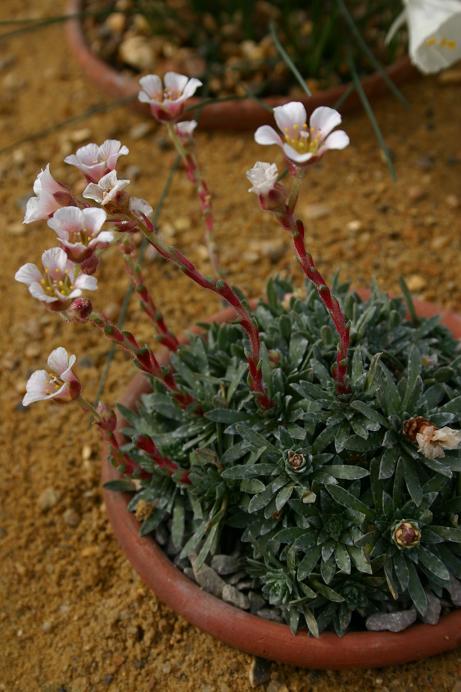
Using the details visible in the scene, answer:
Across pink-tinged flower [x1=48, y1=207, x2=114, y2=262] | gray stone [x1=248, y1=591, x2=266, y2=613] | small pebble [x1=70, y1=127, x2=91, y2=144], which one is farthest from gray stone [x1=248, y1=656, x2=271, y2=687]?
small pebble [x1=70, y1=127, x2=91, y2=144]

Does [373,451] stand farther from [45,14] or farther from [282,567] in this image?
[45,14]

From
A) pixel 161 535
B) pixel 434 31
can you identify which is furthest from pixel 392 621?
pixel 434 31

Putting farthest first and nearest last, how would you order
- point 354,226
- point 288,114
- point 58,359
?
point 354,226
point 58,359
point 288,114

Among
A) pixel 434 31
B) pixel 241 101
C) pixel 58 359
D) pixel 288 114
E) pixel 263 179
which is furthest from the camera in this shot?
pixel 241 101

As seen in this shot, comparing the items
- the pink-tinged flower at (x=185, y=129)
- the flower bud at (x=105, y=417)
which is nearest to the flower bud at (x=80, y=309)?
the flower bud at (x=105, y=417)

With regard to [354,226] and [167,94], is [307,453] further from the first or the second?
[354,226]

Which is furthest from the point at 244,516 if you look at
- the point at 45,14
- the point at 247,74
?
the point at 45,14
